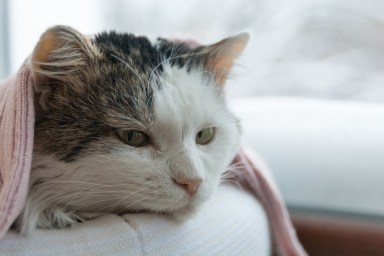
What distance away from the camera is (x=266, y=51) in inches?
58.3

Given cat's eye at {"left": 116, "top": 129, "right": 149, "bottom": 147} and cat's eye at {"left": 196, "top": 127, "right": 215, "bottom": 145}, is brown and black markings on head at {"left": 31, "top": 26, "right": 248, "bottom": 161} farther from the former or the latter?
cat's eye at {"left": 196, "top": 127, "right": 215, "bottom": 145}

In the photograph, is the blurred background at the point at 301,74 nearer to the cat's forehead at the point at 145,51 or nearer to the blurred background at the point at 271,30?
the blurred background at the point at 271,30

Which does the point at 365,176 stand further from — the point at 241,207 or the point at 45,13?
the point at 45,13

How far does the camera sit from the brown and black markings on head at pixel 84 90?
0.73 m

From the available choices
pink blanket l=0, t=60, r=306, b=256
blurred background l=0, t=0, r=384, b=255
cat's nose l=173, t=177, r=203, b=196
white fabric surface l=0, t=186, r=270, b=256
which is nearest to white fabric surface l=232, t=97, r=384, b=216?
blurred background l=0, t=0, r=384, b=255

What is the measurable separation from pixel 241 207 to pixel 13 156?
46cm

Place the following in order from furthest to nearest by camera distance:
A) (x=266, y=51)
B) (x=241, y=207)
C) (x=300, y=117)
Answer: (x=266, y=51) → (x=300, y=117) → (x=241, y=207)

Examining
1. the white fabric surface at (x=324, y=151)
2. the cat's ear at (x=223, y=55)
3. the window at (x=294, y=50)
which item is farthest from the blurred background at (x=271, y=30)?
the cat's ear at (x=223, y=55)

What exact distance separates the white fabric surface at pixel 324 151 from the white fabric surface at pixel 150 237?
0.33 meters

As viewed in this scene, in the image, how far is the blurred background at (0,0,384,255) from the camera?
3.91 ft

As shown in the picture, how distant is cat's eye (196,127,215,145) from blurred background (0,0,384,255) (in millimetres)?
210

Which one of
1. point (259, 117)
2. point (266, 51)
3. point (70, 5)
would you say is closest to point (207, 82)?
point (259, 117)

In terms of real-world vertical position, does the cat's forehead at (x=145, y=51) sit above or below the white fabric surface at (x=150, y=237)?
above

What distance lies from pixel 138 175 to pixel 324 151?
66cm
